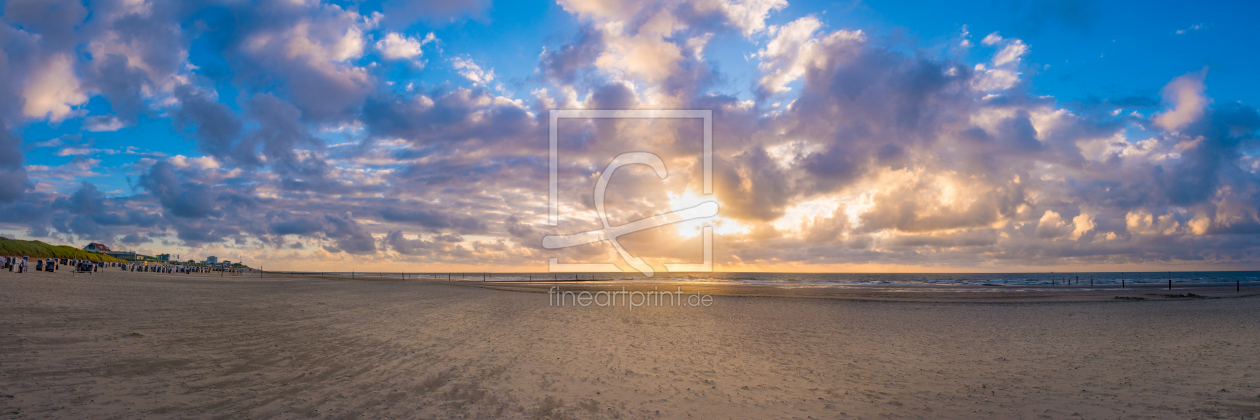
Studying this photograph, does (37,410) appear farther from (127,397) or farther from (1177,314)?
(1177,314)

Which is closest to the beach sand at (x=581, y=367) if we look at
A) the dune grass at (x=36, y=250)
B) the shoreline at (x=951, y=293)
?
the shoreline at (x=951, y=293)

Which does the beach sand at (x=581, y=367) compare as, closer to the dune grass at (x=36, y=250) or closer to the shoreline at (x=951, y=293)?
the shoreline at (x=951, y=293)

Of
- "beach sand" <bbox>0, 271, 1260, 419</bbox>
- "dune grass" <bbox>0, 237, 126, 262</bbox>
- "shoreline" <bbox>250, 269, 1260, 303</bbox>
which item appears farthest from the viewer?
"dune grass" <bbox>0, 237, 126, 262</bbox>

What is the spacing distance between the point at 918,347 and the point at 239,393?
1844 cm

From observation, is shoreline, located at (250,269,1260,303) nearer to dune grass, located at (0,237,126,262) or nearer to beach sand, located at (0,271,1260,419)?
beach sand, located at (0,271,1260,419)

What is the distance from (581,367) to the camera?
12.8 metres

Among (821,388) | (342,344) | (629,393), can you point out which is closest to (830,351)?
(821,388)

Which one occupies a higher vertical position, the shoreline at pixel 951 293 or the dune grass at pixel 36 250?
the dune grass at pixel 36 250

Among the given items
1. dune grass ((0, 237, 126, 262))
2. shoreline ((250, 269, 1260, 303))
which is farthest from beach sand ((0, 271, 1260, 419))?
dune grass ((0, 237, 126, 262))

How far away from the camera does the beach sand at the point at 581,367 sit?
910 cm

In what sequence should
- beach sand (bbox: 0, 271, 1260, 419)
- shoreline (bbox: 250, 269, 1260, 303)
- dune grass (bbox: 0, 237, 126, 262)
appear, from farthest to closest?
dune grass (bbox: 0, 237, 126, 262)
shoreline (bbox: 250, 269, 1260, 303)
beach sand (bbox: 0, 271, 1260, 419)

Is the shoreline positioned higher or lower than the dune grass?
lower

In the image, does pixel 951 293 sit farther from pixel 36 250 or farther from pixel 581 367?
pixel 36 250

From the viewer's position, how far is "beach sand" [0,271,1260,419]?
9102 mm
